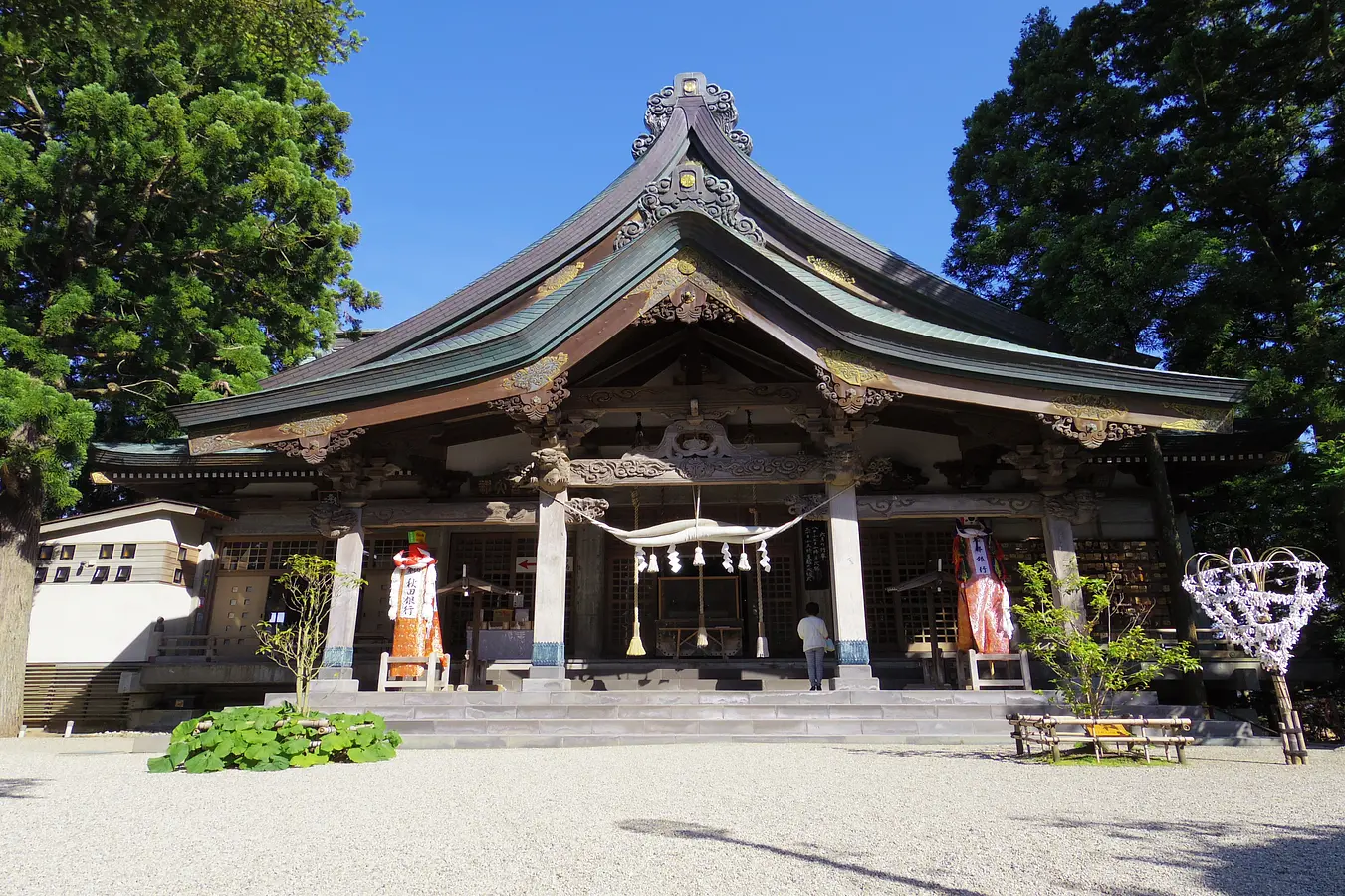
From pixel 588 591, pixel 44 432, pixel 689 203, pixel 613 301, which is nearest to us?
pixel 613 301

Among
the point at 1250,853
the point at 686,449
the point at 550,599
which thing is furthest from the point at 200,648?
the point at 1250,853

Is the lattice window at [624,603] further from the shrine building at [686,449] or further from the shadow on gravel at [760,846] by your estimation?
the shadow on gravel at [760,846]

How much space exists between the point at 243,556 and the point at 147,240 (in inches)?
238

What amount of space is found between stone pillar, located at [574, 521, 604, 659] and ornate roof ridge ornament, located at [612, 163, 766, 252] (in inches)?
198

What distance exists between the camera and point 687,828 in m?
4.68

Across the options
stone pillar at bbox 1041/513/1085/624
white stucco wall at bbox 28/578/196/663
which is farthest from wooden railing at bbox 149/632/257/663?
stone pillar at bbox 1041/513/1085/624

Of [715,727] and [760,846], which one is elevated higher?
[715,727]

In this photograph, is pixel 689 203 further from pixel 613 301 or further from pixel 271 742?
pixel 271 742

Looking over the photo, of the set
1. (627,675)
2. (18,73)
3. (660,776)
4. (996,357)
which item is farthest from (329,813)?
(996,357)

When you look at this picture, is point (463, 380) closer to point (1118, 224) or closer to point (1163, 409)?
point (1163, 409)

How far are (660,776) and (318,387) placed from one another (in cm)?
693

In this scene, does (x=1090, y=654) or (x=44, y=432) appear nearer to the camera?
(x=1090, y=654)

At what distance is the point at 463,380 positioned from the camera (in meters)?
10.3

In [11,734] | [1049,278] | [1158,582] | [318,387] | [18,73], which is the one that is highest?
[1049,278]
